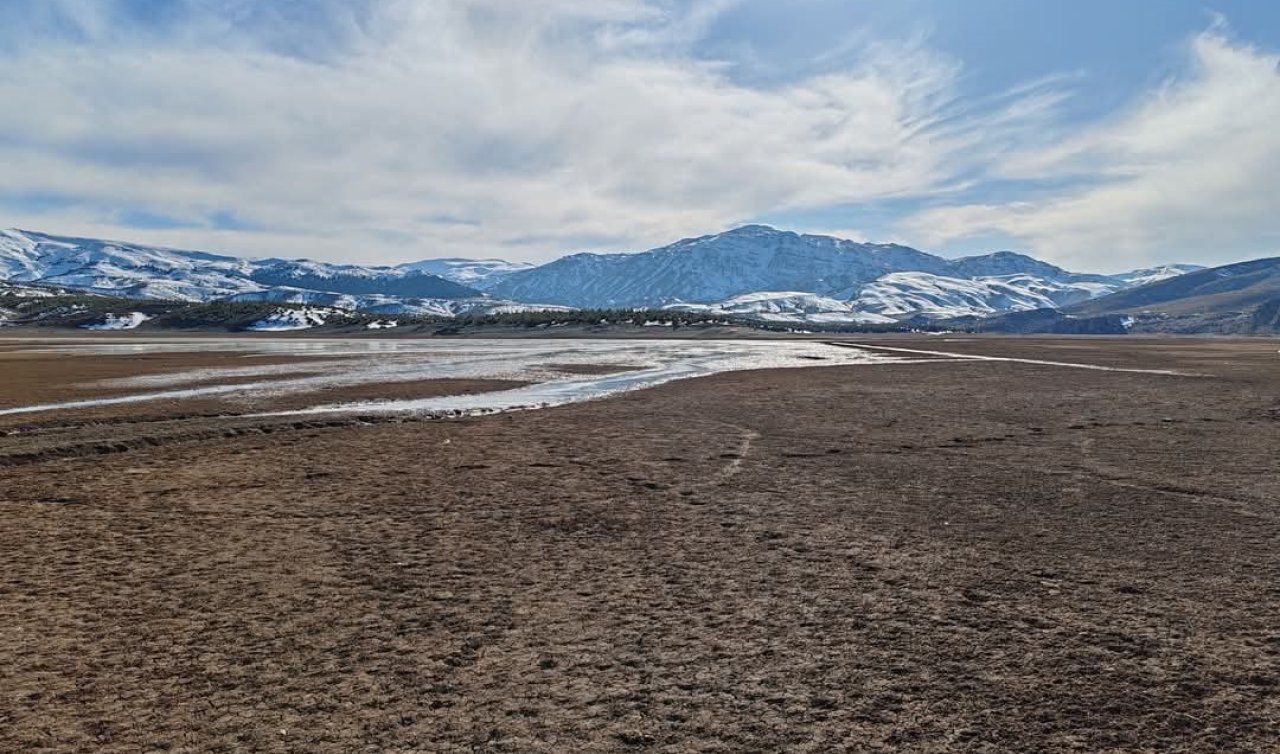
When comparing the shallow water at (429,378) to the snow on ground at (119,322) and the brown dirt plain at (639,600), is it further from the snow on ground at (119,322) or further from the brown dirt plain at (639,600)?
the snow on ground at (119,322)

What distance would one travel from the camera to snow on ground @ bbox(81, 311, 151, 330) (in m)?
168

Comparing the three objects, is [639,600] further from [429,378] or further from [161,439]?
[429,378]

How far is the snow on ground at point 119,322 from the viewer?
168000 millimetres

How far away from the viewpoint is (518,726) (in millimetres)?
6875

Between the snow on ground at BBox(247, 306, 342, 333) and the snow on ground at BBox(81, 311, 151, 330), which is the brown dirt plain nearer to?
the snow on ground at BBox(247, 306, 342, 333)

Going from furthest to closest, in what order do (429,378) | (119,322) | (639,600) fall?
(119,322) → (429,378) → (639,600)

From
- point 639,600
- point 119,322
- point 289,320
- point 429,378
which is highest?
point 289,320

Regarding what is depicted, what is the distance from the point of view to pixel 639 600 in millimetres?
10047

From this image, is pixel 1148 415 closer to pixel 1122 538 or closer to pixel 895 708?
pixel 1122 538

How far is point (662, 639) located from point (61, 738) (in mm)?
5633

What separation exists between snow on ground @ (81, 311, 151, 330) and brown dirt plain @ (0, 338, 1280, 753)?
178m

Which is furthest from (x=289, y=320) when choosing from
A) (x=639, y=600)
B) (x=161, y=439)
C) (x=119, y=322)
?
(x=639, y=600)

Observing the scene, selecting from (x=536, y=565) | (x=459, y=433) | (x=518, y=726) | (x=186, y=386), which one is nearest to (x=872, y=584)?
(x=536, y=565)

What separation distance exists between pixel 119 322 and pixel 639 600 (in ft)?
648
